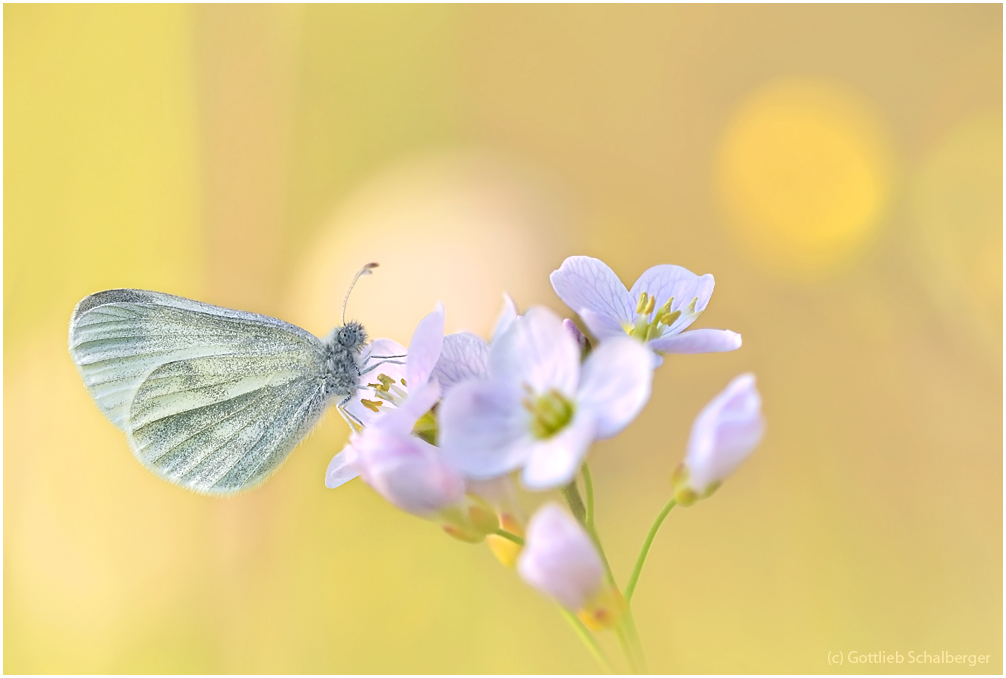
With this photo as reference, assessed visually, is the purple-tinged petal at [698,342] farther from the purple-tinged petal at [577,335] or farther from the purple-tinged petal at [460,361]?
the purple-tinged petal at [460,361]

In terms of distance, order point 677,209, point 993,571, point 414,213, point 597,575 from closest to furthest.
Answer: point 597,575, point 993,571, point 677,209, point 414,213

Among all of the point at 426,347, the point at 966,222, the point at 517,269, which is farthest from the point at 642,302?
the point at 966,222

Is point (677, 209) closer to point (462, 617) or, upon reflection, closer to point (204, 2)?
point (462, 617)

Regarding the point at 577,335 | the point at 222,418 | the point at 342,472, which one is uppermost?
the point at 577,335

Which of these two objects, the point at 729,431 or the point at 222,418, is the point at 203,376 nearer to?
the point at 222,418

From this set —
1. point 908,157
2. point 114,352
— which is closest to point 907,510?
point 908,157

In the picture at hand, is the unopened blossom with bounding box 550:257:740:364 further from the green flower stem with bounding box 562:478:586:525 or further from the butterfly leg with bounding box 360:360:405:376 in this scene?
the butterfly leg with bounding box 360:360:405:376
